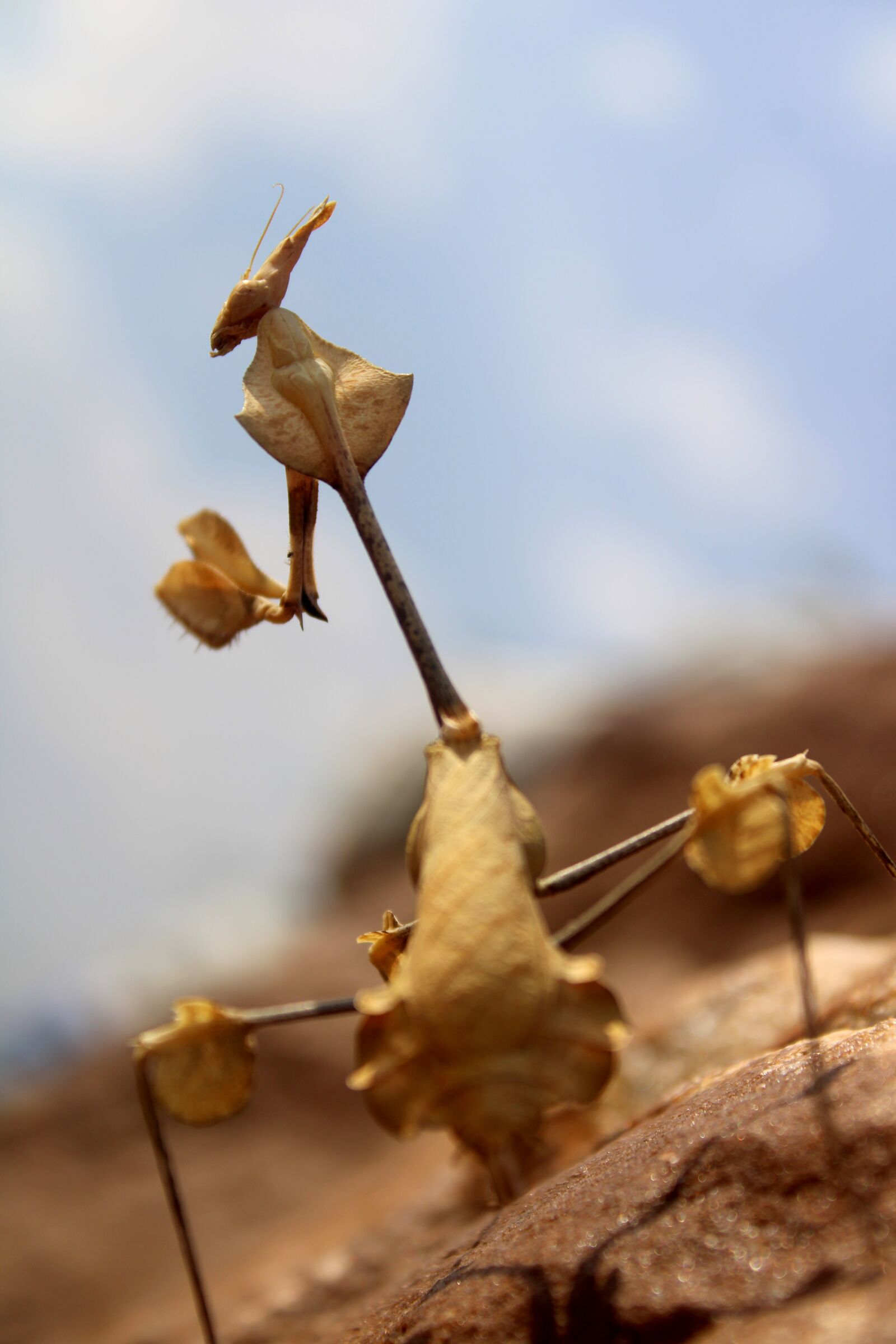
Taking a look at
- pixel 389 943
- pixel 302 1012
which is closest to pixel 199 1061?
pixel 302 1012

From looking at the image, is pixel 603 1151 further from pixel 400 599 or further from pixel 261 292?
pixel 261 292

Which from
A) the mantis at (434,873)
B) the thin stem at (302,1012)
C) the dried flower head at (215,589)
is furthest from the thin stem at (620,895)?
the dried flower head at (215,589)

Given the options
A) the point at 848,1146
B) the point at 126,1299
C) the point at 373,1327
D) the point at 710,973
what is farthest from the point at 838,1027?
the point at 126,1299

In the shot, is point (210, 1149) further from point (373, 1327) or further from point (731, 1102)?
point (731, 1102)

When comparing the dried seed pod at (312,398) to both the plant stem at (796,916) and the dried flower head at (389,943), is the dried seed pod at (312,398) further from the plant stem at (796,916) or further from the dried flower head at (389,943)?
the plant stem at (796,916)

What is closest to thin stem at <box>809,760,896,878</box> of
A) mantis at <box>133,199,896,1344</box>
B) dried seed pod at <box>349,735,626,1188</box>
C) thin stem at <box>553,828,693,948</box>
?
mantis at <box>133,199,896,1344</box>

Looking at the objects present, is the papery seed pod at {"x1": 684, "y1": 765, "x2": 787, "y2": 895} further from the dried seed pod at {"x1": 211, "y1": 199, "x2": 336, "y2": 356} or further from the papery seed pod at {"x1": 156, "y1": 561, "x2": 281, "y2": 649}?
the dried seed pod at {"x1": 211, "y1": 199, "x2": 336, "y2": 356}

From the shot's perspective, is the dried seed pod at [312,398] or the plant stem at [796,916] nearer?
the plant stem at [796,916]
